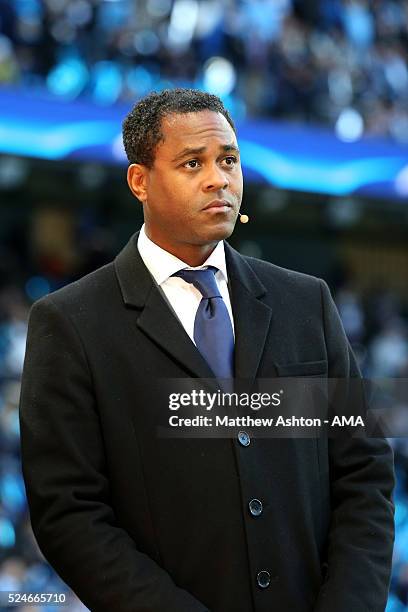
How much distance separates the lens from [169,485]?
2.35 metres

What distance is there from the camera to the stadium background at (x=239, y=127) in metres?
9.82

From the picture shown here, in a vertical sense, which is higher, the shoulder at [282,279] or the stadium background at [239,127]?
the stadium background at [239,127]

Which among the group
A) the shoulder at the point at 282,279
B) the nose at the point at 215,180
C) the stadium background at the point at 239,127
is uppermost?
the stadium background at the point at 239,127

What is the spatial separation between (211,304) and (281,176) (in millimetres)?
8920

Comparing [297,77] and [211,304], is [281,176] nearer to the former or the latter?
[297,77]

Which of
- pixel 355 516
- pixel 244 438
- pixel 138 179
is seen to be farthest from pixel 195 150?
pixel 355 516

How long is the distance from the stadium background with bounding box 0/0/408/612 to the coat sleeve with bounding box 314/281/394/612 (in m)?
4.89

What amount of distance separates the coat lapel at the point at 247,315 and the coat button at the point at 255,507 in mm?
256

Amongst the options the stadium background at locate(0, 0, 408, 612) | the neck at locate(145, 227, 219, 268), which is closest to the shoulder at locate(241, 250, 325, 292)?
the neck at locate(145, 227, 219, 268)

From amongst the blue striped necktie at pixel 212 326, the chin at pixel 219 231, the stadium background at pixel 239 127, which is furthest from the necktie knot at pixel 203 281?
the stadium background at pixel 239 127

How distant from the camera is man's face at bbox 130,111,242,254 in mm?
2391

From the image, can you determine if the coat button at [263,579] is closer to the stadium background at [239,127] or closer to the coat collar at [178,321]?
the coat collar at [178,321]

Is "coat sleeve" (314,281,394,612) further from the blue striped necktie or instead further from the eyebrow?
the eyebrow

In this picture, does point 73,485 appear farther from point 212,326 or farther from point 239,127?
point 239,127
